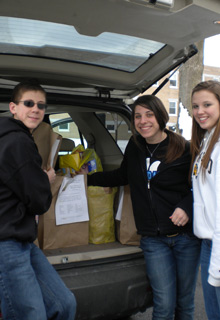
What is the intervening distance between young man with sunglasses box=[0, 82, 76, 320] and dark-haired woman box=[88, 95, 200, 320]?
68 centimetres

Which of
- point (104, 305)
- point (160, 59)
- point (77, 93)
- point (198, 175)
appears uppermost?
point (160, 59)

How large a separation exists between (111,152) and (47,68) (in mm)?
1206

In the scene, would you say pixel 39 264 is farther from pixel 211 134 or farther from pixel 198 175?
pixel 211 134

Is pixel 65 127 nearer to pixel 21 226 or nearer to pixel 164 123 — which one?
pixel 164 123

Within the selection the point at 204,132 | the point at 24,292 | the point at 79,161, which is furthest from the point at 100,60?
the point at 24,292

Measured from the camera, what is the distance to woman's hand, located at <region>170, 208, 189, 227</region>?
→ 2035 mm

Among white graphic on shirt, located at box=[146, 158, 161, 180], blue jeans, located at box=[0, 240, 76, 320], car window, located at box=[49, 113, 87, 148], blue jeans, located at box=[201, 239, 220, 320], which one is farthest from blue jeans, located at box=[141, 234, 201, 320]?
car window, located at box=[49, 113, 87, 148]

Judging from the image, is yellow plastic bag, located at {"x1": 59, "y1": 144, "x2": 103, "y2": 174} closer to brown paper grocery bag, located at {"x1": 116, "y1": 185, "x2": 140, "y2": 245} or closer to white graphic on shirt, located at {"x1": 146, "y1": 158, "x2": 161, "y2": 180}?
brown paper grocery bag, located at {"x1": 116, "y1": 185, "x2": 140, "y2": 245}

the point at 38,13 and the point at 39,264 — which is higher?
the point at 38,13

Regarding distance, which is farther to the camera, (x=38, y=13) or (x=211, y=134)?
(x=211, y=134)

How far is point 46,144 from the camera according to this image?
2.36 meters

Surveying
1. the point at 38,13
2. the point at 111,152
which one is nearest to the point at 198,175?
the point at 38,13

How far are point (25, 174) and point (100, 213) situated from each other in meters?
1.18

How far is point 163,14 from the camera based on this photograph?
1710mm
